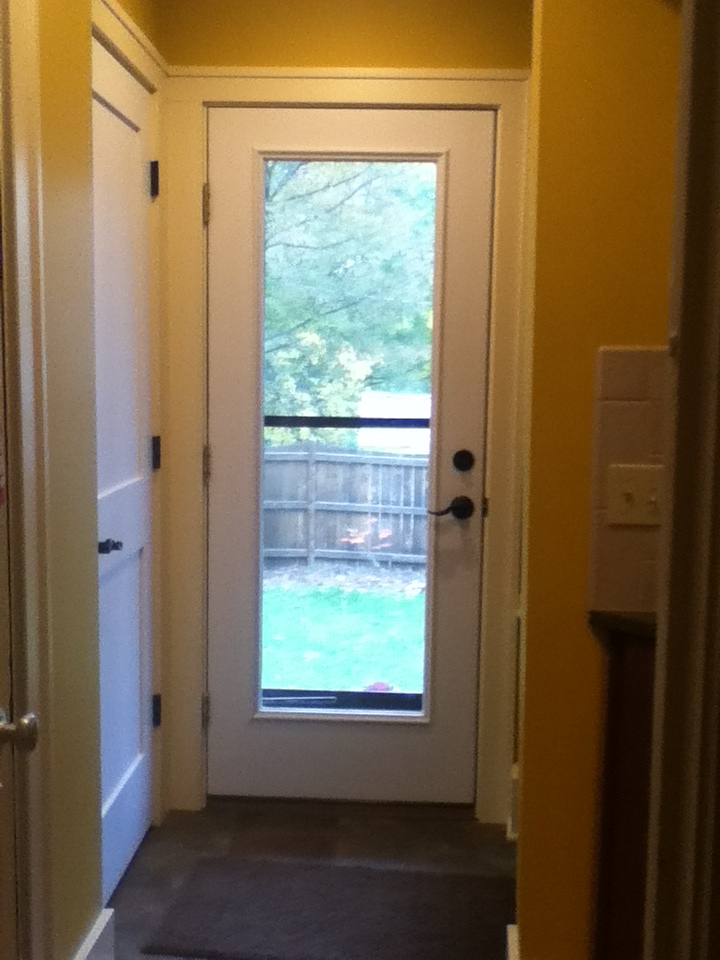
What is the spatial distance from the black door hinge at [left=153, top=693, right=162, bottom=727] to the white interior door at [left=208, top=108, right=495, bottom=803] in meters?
0.17

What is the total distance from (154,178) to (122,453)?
31.6 inches

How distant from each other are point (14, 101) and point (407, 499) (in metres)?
1.63

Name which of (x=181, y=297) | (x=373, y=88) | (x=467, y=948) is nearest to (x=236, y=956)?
(x=467, y=948)

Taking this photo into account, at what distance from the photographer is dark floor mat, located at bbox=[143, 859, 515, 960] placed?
7.18 ft

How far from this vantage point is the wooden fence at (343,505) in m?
2.81

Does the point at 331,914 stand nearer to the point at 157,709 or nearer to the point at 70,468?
the point at 157,709

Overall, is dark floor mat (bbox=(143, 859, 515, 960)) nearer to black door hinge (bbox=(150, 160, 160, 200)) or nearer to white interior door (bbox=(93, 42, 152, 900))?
white interior door (bbox=(93, 42, 152, 900))

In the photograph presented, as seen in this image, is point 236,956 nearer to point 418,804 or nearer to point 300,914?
point 300,914

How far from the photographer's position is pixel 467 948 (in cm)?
220

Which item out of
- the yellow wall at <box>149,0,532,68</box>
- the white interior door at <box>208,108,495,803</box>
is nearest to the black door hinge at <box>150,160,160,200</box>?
the white interior door at <box>208,108,495,803</box>

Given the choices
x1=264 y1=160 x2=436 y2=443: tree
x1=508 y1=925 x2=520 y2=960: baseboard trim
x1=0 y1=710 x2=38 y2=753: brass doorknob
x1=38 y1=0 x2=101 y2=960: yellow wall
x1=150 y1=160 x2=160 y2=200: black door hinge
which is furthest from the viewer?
x1=264 y1=160 x2=436 y2=443: tree

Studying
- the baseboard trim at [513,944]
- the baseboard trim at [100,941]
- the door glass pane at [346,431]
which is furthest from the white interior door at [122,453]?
the baseboard trim at [513,944]

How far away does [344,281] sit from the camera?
2762 mm

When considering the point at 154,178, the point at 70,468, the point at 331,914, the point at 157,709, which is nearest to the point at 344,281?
the point at 154,178
